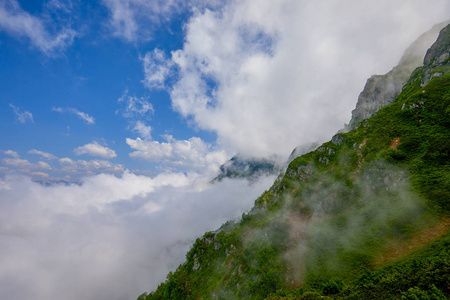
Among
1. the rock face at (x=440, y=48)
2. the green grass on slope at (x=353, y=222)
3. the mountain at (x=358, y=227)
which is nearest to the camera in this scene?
the green grass on slope at (x=353, y=222)

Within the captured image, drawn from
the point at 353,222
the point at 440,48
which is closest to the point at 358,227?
the point at 353,222

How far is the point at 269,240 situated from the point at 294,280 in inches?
818

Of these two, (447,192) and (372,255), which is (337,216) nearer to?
(372,255)

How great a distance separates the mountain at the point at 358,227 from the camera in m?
40.2

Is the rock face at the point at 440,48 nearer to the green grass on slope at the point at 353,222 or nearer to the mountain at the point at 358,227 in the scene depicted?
the mountain at the point at 358,227

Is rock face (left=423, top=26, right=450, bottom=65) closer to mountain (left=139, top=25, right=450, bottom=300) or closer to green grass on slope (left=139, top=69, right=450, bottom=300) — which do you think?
mountain (left=139, top=25, right=450, bottom=300)

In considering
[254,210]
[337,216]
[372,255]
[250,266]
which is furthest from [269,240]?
[254,210]

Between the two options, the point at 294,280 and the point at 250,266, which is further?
the point at 250,266

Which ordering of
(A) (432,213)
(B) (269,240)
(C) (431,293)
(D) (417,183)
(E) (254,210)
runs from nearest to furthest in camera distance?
(C) (431,293)
(A) (432,213)
(D) (417,183)
(B) (269,240)
(E) (254,210)

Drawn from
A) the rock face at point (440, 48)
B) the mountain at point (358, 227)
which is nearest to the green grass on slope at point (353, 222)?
the mountain at point (358, 227)

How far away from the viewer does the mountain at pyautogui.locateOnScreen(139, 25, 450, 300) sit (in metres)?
40.2

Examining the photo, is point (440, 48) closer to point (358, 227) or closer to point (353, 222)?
point (353, 222)

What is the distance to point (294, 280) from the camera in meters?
60.7

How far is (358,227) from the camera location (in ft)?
204
